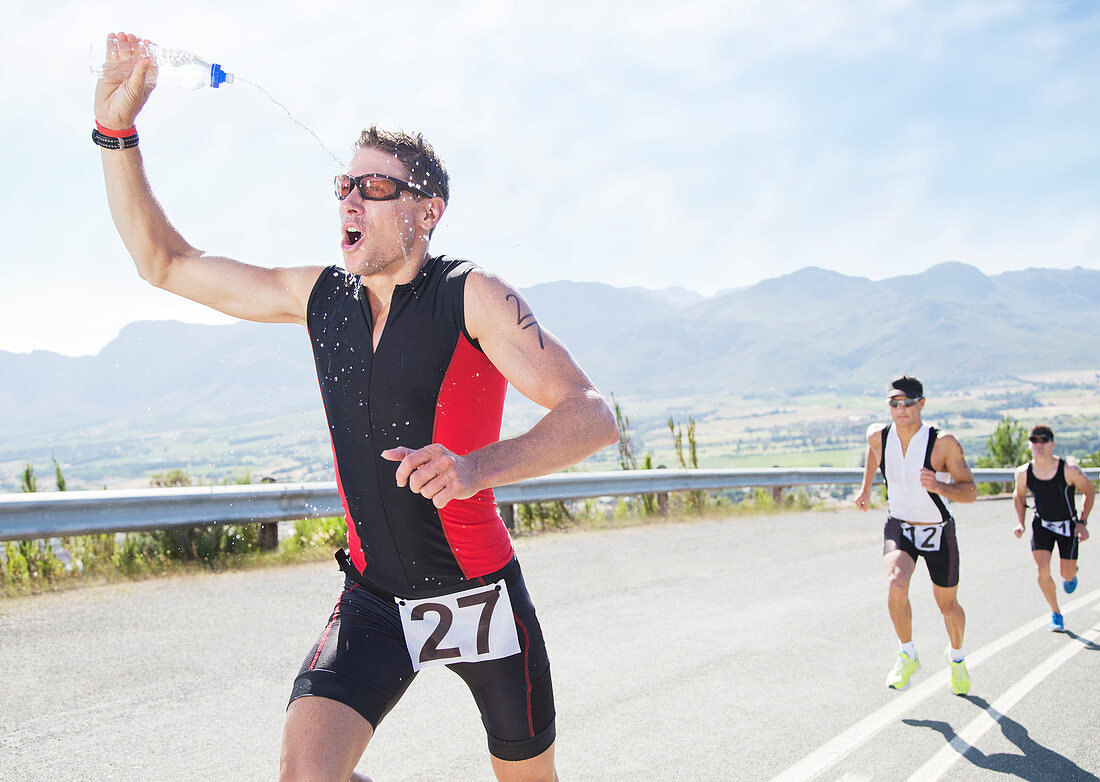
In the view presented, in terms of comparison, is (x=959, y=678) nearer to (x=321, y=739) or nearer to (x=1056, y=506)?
(x=1056, y=506)

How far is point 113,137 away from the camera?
2.67 metres

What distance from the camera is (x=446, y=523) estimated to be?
2387 mm

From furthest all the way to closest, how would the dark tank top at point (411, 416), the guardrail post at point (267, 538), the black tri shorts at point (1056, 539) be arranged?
the guardrail post at point (267, 538), the black tri shorts at point (1056, 539), the dark tank top at point (411, 416)

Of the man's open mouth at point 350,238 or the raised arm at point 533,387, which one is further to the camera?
the man's open mouth at point 350,238

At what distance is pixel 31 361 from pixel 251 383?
209m

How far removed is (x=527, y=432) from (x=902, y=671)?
15.1ft

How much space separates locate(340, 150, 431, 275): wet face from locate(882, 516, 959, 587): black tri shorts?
4.81m

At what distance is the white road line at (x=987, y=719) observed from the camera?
13.6ft

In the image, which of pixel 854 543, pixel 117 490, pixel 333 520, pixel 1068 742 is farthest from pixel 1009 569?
pixel 117 490

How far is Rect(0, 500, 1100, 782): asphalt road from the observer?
4020 millimetres

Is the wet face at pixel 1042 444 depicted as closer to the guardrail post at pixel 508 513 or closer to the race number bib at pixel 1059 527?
the race number bib at pixel 1059 527

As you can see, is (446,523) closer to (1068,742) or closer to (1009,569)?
(1068,742)

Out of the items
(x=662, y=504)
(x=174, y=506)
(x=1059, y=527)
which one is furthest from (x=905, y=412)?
(x=662, y=504)

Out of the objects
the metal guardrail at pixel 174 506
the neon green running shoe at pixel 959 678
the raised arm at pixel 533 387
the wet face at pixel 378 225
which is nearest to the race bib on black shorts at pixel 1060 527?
the neon green running shoe at pixel 959 678
